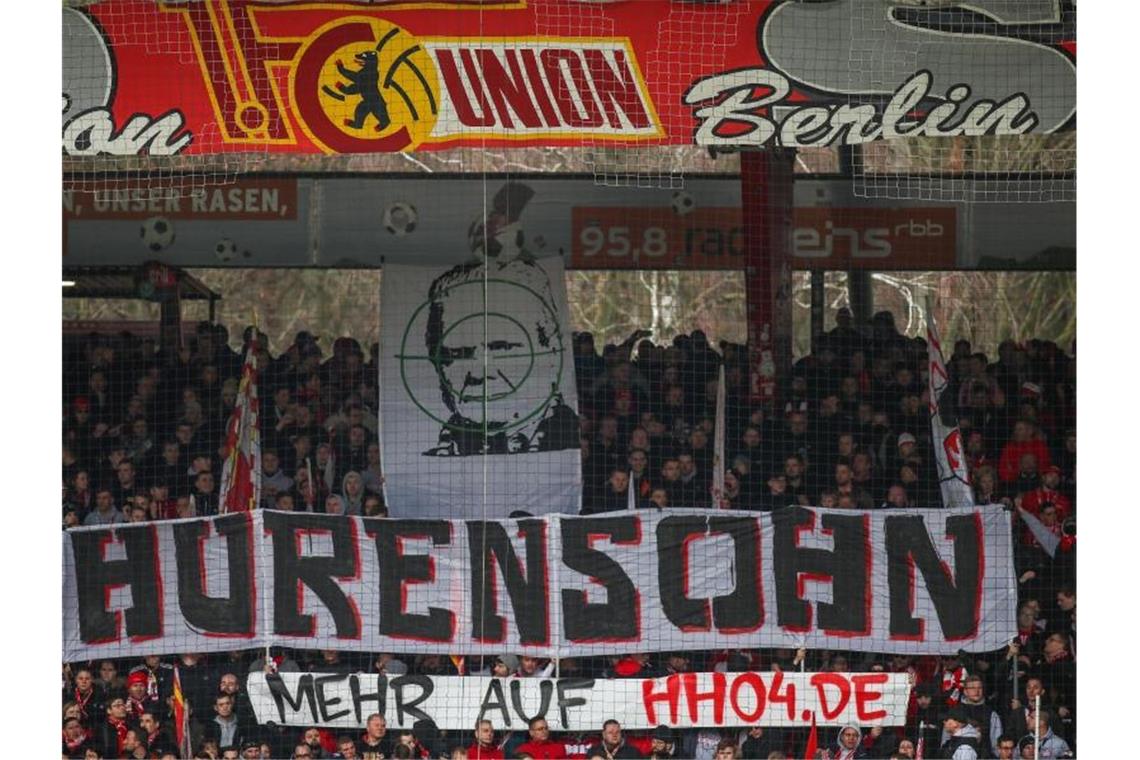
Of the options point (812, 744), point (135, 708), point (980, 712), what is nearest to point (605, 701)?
point (812, 744)

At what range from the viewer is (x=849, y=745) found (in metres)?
9.41

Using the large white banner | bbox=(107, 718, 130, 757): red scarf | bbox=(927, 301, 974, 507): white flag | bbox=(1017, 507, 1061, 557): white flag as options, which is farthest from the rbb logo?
bbox=(107, 718, 130, 757): red scarf

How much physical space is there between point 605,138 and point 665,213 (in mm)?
3587

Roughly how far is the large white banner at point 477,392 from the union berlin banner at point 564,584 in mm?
814

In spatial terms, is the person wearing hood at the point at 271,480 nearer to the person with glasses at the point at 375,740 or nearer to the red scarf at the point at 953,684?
the person with glasses at the point at 375,740

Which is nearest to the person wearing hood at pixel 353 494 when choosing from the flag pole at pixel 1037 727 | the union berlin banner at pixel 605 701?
the union berlin banner at pixel 605 701

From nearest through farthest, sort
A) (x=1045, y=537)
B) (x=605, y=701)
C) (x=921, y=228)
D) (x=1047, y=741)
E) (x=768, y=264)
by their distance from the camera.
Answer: (x=1047, y=741) → (x=605, y=701) → (x=1045, y=537) → (x=768, y=264) → (x=921, y=228)

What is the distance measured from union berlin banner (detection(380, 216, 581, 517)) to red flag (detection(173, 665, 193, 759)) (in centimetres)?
183

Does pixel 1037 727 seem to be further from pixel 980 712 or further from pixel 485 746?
pixel 485 746

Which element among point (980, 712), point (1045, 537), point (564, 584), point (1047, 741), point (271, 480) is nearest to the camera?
point (1047, 741)

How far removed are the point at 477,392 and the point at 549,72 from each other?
2505 millimetres

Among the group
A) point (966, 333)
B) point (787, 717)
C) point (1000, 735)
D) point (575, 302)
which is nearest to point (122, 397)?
point (787, 717)

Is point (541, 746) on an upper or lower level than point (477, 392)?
lower

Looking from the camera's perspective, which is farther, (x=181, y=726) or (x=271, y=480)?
(x=271, y=480)
